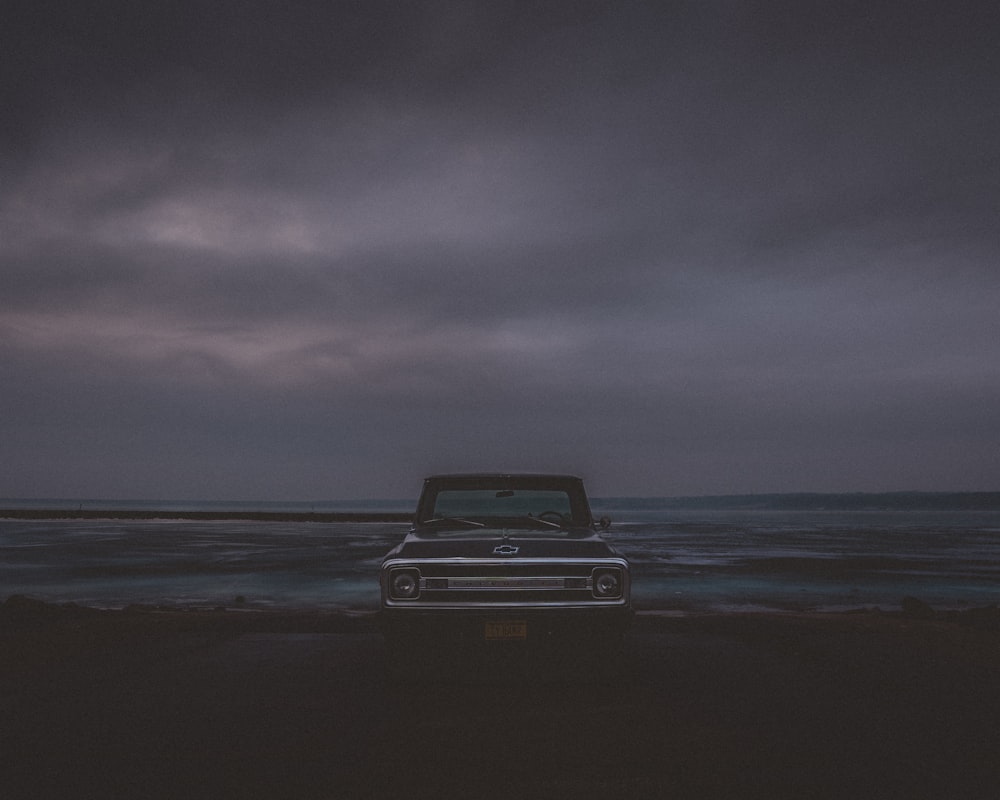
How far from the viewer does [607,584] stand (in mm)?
6297

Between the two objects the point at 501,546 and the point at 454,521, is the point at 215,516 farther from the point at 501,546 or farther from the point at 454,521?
the point at 501,546

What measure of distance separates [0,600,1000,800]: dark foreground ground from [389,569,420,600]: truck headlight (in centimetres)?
80

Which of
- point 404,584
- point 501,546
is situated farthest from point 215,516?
point 501,546

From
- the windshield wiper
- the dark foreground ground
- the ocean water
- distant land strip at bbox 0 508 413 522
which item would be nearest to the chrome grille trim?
the dark foreground ground

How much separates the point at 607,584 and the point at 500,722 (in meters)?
1.45

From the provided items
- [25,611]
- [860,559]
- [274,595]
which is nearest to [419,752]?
[25,611]

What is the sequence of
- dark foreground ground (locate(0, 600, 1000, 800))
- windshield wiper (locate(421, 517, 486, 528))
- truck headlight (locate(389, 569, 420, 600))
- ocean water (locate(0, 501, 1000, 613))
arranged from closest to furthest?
dark foreground ground (locate(0, 600, 1000, 800))
truck headlight (locate(389, 569, 420, 600))
windshield wiper (locate(421, 517, 486, 528))
ocean water (locate(0, 501, 1000, 613))

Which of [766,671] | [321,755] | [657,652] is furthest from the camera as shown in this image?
[657,652]

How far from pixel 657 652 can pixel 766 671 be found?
1.32 meters

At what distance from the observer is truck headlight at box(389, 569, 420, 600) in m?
6.27

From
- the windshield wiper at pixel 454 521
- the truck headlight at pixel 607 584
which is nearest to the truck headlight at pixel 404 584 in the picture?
the windshield wiper at pixel 454 521

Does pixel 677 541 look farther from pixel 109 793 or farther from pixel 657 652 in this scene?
pixel 109 793

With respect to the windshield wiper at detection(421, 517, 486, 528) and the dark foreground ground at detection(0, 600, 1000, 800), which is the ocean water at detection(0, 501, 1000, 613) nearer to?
the dark foreground ground at detection(0, 600, 1000, 800)

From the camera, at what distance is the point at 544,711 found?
5.69 m
